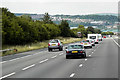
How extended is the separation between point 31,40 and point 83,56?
127 ft

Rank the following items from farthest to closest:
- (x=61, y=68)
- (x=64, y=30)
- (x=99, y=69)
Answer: (x=64, y=30)
(x=61, y=68)
(x=99, y=69)

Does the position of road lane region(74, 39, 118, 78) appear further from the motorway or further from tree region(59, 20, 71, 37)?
tree region(59, 20, 71, 37)

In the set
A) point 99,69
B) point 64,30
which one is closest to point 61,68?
point 99,69

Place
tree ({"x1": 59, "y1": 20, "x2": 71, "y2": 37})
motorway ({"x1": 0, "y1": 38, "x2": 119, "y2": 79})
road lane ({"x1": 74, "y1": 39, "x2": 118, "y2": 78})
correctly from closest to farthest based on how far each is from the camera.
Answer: road lane ({"x1": 74, "y1": 39, "x2": 118, "y2": 78}) → motorway ({"x1": 0, "y1": 38, "x2": 119, "y2": 79}) → tree ({"x1": 59, "y1": 20, "x2": 71, "y2": 37})

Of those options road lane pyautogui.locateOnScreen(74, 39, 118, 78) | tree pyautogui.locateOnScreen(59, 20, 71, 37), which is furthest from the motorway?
tree pyautogui.locateOnScreen(59, 20, 71, 37)

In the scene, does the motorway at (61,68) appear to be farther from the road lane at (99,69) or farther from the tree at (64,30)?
the tree at (64,30)

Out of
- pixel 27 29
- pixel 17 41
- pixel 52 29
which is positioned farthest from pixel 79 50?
pixel 52 29

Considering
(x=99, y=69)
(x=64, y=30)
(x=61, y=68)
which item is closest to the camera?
(x=99, y=69)

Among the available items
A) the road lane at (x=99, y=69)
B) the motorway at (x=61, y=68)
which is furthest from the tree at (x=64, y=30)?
the road lane at (x=99, y=69)

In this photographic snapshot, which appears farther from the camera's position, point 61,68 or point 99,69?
point 61,68

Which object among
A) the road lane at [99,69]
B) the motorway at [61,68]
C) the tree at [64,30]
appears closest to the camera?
the road lane at [99,69]

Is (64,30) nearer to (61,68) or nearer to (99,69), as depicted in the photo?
(61,68)

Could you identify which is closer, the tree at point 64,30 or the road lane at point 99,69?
the road lane at point 99,69

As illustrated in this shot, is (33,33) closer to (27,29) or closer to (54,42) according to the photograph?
(27,29)
